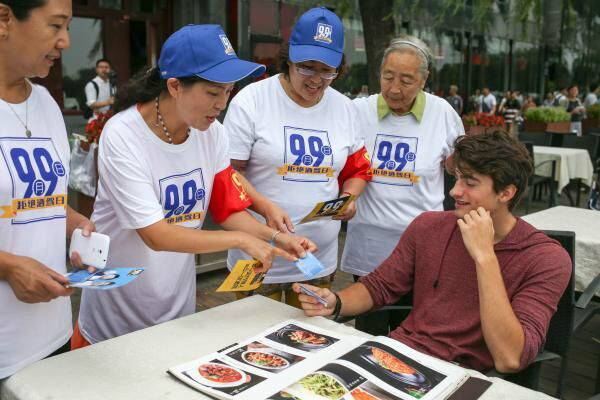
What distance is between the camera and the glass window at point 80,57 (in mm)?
9852

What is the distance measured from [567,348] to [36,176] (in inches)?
78.1

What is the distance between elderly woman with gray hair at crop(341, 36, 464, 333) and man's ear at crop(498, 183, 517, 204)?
82cm

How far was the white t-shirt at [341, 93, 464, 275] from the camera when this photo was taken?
278 cm

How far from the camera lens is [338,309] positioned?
2029 millimetres

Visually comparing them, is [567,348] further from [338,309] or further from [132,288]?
[132,288]

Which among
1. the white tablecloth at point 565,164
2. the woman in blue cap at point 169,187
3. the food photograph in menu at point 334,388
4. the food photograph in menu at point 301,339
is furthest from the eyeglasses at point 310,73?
the white tablecloth at point 565,164

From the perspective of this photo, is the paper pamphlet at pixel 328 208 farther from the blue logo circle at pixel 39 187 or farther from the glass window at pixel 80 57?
the glass window at pixel 80 57

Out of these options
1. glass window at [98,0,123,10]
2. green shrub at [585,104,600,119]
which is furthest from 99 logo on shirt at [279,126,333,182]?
green shrub at [585,104,600,119]

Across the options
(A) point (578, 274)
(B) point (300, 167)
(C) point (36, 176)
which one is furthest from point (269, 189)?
(A) point (578, 274)

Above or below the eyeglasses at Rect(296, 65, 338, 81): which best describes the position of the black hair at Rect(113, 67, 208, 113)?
below

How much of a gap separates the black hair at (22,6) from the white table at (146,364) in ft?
2.95

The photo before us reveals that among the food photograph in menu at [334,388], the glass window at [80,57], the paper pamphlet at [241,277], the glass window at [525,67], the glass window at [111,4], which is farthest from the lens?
the glass window at [525,67]

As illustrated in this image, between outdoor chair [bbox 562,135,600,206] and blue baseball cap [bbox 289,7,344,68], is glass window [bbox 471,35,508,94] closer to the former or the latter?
outdoor chair [bbox 562,135,600,206]

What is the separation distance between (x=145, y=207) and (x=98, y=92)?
23.1 feet
